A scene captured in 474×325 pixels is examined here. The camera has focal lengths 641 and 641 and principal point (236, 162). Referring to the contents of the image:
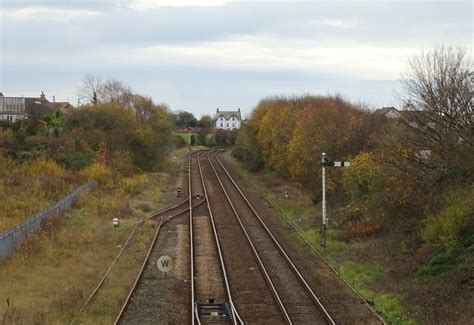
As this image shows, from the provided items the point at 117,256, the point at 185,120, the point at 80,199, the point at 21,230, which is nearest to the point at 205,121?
the point at 185,120

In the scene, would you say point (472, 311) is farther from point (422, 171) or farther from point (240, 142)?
point (240, 142)

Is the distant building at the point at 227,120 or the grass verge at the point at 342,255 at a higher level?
the distant building at the point at 227,120

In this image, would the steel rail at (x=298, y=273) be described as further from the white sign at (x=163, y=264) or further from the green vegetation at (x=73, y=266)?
the green vegetation at (x=73, y=266)

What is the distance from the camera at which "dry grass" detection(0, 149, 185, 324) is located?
1538cm

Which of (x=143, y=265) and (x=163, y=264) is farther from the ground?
(x=163, y=264)

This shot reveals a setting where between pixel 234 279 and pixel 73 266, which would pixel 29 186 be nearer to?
pixel 73 266

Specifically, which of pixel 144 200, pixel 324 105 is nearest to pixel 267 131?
pixel 324 105

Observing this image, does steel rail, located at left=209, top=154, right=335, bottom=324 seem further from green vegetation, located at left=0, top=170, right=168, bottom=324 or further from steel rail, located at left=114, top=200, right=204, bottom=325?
green vegetation, located at left=0, top=170, right=168, bottom=324

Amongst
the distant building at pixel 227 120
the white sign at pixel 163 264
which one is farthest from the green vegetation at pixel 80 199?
the distant building at pixel 227 120

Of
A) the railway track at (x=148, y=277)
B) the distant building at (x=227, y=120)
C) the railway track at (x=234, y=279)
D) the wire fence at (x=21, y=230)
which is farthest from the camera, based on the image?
the distant building at (x=227, y=120)

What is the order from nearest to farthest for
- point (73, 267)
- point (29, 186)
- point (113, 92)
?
1. point (73, 267)
2. point (29, 186)
3. point (113, 92)

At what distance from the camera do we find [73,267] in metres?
20.3

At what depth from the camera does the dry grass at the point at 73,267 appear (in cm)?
1538

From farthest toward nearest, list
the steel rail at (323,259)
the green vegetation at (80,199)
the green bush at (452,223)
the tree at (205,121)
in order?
the tree at (205,121)
the green bush at (452,223)
the green vegetation at (80,199)
the steel rail at (323,259)
